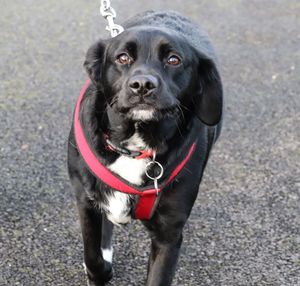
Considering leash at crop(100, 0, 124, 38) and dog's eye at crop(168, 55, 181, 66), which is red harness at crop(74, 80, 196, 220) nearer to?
dog's eye at crop(168, 55, 181, 66)

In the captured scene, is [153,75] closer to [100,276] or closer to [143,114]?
[143,114]

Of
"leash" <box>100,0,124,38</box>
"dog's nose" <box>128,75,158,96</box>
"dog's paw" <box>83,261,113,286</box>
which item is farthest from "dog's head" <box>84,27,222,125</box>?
"dog's paw" <box>83,261,113,286</box>

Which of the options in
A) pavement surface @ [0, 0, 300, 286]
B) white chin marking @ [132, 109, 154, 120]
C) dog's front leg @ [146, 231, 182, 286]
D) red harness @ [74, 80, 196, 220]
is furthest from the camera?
pavement surface @ [0, 0, 300, 286]

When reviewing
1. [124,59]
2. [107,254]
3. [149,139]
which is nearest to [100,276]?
[107,254]

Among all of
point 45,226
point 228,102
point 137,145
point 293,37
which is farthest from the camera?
point 293,37

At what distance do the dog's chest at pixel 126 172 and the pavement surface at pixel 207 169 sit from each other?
654 millimetres

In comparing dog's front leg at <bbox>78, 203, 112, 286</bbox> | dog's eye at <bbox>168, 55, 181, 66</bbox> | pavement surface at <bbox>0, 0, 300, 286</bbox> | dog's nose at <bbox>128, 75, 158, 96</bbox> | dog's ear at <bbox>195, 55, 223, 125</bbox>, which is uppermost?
dog's nose at <bbox>128, 75, 158, 96</bbox>

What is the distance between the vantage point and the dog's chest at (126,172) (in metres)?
2.89

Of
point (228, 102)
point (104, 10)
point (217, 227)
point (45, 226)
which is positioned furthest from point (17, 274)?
point (228, 102)

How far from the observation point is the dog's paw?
3.31m

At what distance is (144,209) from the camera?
2939 mm

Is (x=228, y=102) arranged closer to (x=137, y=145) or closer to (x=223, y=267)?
(x=223, y=267)

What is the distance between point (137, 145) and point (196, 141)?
0.30 m

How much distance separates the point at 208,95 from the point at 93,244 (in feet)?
3.02
